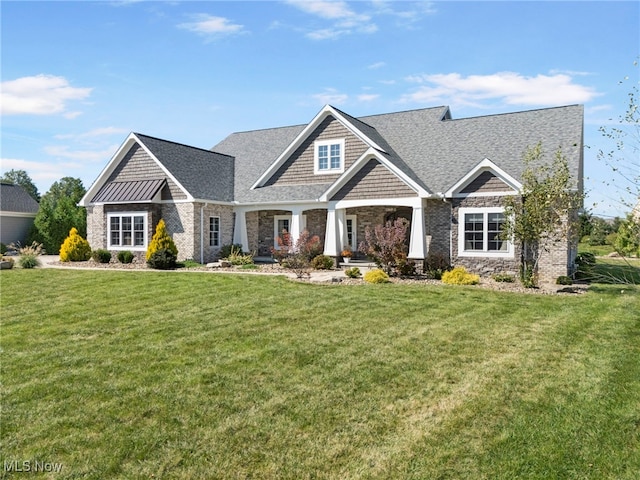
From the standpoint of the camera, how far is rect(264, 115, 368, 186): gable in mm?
23375

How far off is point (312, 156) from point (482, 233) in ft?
32.0

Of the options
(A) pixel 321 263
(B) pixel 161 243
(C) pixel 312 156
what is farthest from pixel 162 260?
(C) pixel 312 156

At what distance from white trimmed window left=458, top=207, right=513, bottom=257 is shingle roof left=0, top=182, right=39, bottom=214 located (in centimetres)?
3171

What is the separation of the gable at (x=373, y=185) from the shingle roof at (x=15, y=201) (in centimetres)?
2633

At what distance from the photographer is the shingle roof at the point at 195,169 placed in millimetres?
23766

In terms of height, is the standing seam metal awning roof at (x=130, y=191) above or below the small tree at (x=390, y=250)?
above

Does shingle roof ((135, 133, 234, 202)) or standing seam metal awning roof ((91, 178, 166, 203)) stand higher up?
shingle roof ((135, 133, 234, 202))

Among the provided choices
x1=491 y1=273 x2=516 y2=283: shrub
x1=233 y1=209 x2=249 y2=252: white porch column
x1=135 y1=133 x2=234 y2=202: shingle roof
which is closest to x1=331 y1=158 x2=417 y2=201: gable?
x1=491 y1=273 x2=516 y2=283: shrub

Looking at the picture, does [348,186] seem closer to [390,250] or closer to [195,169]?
[390,250]

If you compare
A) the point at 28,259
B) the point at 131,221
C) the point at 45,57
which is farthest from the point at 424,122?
the point at 28,259

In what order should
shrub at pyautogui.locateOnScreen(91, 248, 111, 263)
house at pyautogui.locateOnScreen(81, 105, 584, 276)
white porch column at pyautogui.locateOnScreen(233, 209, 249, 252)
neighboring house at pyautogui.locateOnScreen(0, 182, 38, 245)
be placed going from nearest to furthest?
house at pyautogui.locateOnScreen(81, 105, 584, 276), shrub at pyautogui.locateOnScreen(91, 248, 111, 263), white porch column at pyautogui.locateOnScreen(233, 209, 249, 252), neighboring house at pyautogui.locateOnScreen(0, 182, 38, 245)

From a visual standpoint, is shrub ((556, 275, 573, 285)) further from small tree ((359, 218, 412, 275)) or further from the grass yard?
small tree ((359, 218, 412, 275))

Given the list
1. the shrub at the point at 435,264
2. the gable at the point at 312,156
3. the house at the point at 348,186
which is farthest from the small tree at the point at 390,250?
the gable at the point at 312,156

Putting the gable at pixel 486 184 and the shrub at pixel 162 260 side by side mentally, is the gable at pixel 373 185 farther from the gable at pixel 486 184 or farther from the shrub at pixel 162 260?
the shrub at pixel 162 260
